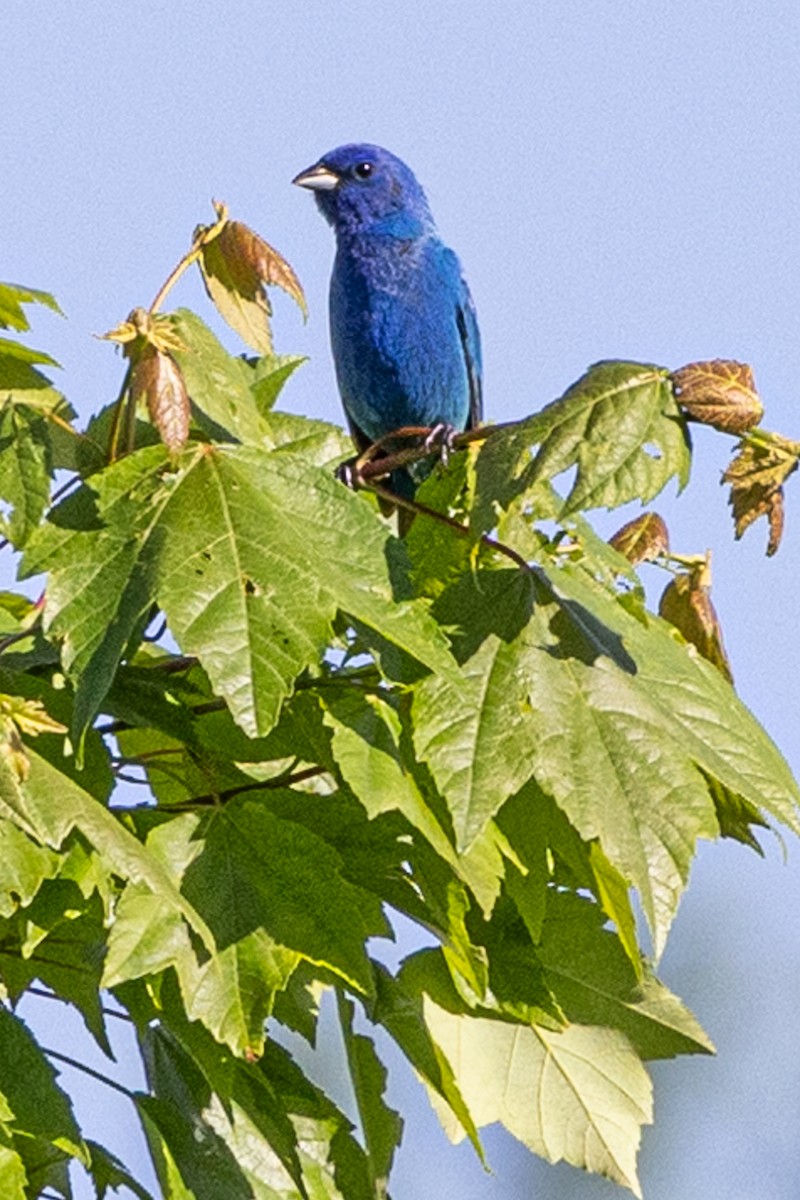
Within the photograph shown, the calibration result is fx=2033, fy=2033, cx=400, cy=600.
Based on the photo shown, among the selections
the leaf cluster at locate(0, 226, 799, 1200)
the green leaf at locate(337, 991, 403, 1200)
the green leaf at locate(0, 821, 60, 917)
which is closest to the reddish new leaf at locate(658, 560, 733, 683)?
the leaf cluster at locate(0, 226, 799, 1200)

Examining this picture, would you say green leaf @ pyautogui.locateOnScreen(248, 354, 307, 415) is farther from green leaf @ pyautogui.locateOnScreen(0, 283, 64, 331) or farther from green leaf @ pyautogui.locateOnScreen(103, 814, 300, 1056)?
green leaf @ pyautogui.locateOnScreen(103, 814, 300, 1056)

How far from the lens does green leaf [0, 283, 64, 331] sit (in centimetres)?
284

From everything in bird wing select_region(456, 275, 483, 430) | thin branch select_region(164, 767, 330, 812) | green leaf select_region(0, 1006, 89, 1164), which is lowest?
green leaf select_region(0, 1006, 89, 1164)

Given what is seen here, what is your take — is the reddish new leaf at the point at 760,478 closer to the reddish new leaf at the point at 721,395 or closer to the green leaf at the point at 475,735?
the reddish new leaf at the point at 721,395

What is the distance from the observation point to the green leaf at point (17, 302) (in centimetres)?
284

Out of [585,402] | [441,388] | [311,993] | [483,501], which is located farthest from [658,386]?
[441,388]

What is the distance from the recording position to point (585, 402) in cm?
240

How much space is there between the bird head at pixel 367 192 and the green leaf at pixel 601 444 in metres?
5.57

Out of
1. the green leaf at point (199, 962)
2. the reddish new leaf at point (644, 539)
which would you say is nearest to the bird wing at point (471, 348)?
the reddish new leaf at point (644, 539)

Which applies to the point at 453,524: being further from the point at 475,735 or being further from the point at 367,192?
the point at 367,192

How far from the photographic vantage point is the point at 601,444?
7.72 feet

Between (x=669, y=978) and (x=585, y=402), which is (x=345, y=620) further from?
(x=669, y=978)

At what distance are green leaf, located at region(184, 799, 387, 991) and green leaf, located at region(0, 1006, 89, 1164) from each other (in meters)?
0.25

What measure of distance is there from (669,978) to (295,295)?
22.2 meters
